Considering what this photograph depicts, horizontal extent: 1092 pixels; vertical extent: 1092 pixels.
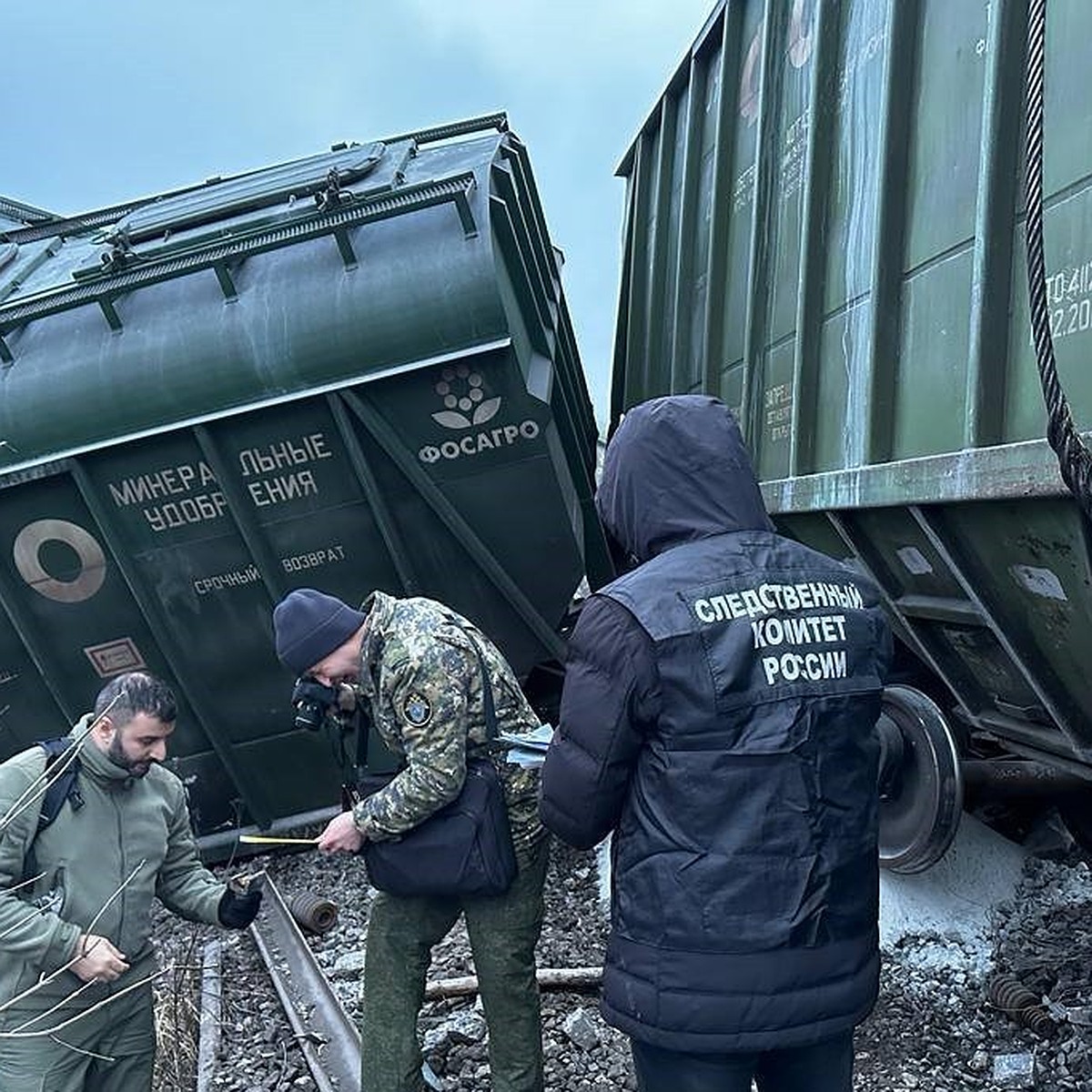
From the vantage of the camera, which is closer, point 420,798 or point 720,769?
point 720,769

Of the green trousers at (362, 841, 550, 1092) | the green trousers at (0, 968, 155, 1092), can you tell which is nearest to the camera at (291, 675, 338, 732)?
the green trousers at (362, 841, 550, 1092)

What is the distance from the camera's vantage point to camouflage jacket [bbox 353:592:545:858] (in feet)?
8.63

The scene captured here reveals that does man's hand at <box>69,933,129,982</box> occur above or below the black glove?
above

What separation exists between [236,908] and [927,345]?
250cm

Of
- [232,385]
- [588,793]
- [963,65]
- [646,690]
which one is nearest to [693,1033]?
[588,793]

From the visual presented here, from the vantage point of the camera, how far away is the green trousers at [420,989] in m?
2.86

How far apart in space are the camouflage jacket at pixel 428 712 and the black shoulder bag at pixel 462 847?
0.05m

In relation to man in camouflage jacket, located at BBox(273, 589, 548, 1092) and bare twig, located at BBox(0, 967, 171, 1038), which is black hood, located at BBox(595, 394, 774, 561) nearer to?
man in camouflage jacket, located at BBox(273, 589, 548, 1092)

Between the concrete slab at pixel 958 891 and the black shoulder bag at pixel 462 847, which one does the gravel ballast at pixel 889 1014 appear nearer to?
the concrete slab at pixel 958 891

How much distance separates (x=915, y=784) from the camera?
11.8 ft

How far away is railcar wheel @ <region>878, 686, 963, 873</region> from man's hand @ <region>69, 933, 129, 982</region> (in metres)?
2.28

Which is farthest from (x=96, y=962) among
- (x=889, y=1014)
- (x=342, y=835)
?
(x=889, y=1014)

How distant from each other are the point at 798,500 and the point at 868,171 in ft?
3.54

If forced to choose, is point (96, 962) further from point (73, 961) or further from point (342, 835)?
point (342, 835)
